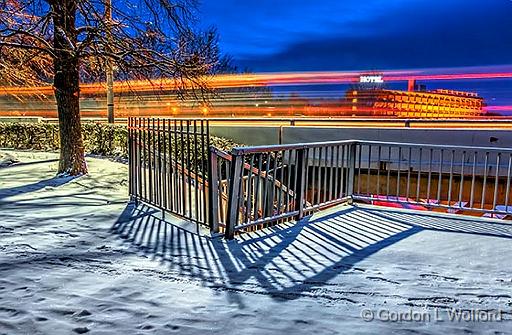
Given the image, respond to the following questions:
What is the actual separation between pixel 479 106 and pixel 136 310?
15202 millimetres

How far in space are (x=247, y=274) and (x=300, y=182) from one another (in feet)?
7.66

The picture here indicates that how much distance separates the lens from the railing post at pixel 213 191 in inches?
188

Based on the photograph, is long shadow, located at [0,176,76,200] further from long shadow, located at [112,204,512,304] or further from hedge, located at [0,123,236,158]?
hedge, located at [0,123,236,158]

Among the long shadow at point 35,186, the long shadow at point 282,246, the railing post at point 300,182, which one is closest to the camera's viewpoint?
the long shadow at point 282,246

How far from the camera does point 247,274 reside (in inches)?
144

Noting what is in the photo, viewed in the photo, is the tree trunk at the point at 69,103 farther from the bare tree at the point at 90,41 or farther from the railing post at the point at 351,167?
the railing post at the point at 351,167

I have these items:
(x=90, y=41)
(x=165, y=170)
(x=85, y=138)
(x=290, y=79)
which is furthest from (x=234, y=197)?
(x=290, y=79)

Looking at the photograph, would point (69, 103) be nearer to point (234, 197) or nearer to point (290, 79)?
point (234, 197)

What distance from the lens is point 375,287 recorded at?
11.1ft

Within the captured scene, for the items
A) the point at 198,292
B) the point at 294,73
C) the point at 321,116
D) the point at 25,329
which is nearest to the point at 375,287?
the point at 198,292

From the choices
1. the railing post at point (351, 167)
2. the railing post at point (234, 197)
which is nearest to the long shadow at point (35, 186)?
the railing post at point (234, 197)

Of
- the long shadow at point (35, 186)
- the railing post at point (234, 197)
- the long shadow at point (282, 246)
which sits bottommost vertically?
the long shadow at point (282, 246)

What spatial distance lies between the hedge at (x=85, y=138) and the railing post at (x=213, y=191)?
7304 mm

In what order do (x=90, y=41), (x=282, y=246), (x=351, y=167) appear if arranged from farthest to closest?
(x=90, y=41), (x=351, y=167), (x=282, y=246)
